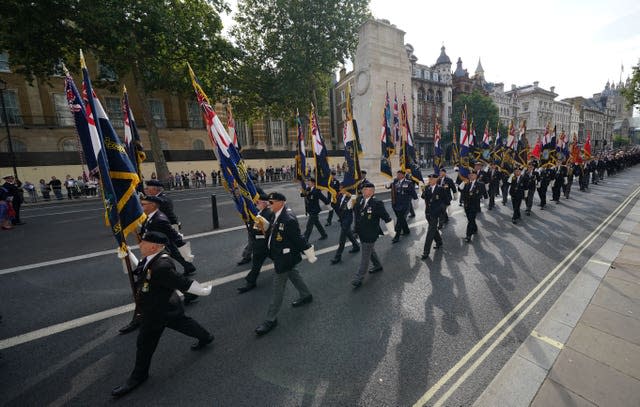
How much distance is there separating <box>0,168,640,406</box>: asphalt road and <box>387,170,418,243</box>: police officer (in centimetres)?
61

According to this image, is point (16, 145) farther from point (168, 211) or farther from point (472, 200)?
point (472, 200)

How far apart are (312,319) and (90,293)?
431 cm

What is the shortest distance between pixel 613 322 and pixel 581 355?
3.98 feet

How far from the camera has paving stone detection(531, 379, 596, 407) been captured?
2.56 metres

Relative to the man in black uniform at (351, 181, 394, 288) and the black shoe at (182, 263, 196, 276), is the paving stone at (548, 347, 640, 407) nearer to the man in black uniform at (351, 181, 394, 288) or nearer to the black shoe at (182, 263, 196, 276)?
the man in black uniform at (351, 181, 394, 288)

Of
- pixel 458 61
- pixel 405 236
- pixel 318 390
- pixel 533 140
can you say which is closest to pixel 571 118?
pixel 533 140

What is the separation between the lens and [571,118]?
85.3m

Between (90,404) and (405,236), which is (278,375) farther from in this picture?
(405,236)

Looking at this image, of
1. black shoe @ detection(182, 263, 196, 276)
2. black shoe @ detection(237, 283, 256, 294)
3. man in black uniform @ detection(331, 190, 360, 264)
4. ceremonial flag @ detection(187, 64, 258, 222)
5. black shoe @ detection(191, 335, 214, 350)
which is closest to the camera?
black shoe @ detection(191, 335, 214, 350)

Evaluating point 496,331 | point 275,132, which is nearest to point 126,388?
point 496,331

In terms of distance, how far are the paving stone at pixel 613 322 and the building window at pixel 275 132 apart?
40.6 meters

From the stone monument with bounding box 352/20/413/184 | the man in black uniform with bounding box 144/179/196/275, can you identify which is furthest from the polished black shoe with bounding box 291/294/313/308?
the stone monument with bounding box 352/20/413/184

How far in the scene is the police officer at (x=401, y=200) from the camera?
7.96 m

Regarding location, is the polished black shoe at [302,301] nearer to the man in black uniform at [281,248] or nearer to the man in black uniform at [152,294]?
the man in black uniform at [281,248]
